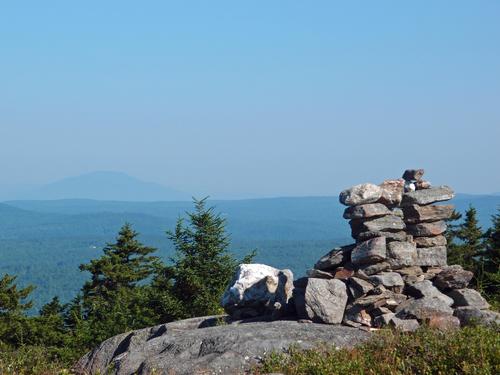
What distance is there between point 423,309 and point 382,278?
5.15ft

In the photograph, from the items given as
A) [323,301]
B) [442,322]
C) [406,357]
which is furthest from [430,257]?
[406,357]

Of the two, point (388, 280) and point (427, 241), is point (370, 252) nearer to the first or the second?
point (388, 280)

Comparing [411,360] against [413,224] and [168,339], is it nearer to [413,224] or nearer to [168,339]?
[168,339]

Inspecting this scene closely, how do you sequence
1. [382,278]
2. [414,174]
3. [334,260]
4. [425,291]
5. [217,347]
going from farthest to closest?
[414,174], [334,260], [382,278], [425,291], [217,347]

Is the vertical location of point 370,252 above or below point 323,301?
above

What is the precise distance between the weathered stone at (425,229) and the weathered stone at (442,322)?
163 inches

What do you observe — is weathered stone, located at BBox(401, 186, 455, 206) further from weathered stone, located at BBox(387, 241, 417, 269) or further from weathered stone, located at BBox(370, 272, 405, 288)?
weathered stone, located at BBox(370, 272, 405, 288)

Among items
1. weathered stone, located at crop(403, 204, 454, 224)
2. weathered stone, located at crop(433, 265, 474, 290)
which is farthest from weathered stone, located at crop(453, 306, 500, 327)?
weathered stone, located at crop(403, 204, 454, 224)

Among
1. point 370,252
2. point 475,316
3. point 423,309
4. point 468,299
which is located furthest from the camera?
point 370,252

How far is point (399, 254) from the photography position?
19.5 m

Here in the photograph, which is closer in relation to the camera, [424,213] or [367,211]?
[367,211]

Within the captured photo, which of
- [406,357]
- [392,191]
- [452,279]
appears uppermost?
[392,191]

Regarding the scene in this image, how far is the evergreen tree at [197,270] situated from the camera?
2716cm

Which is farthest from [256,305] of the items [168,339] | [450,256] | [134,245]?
[134,245]
